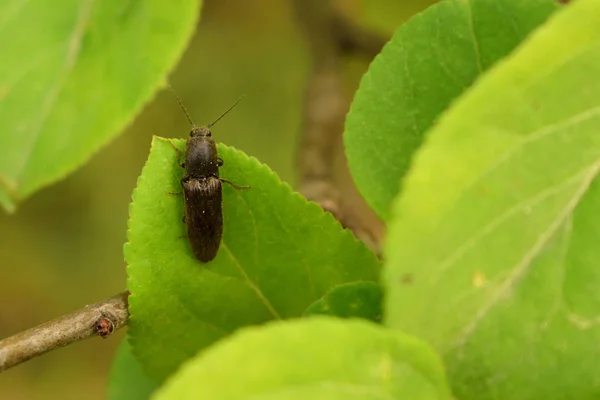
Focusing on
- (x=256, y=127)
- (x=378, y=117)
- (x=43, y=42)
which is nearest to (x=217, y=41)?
(x=256, y=127)

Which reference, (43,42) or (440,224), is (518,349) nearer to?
(440,224)

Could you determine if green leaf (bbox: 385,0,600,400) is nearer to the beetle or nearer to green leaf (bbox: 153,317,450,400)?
green leaf (bbox: 153,317,450,400)

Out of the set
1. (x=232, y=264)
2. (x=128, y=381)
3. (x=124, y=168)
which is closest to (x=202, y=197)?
(x=232, y=264)

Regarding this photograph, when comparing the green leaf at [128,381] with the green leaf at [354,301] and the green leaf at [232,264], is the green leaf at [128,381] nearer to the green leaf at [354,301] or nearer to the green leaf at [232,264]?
the green leaf at [232,264]

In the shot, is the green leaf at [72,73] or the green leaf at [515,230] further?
the green leaf at [72,73]

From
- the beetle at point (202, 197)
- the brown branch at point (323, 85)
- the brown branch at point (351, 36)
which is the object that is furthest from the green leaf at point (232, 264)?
the brown branch at point (351, 36)

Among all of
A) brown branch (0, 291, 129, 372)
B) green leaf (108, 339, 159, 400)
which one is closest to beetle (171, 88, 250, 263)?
brown branch (0, 291, 129, 372)
